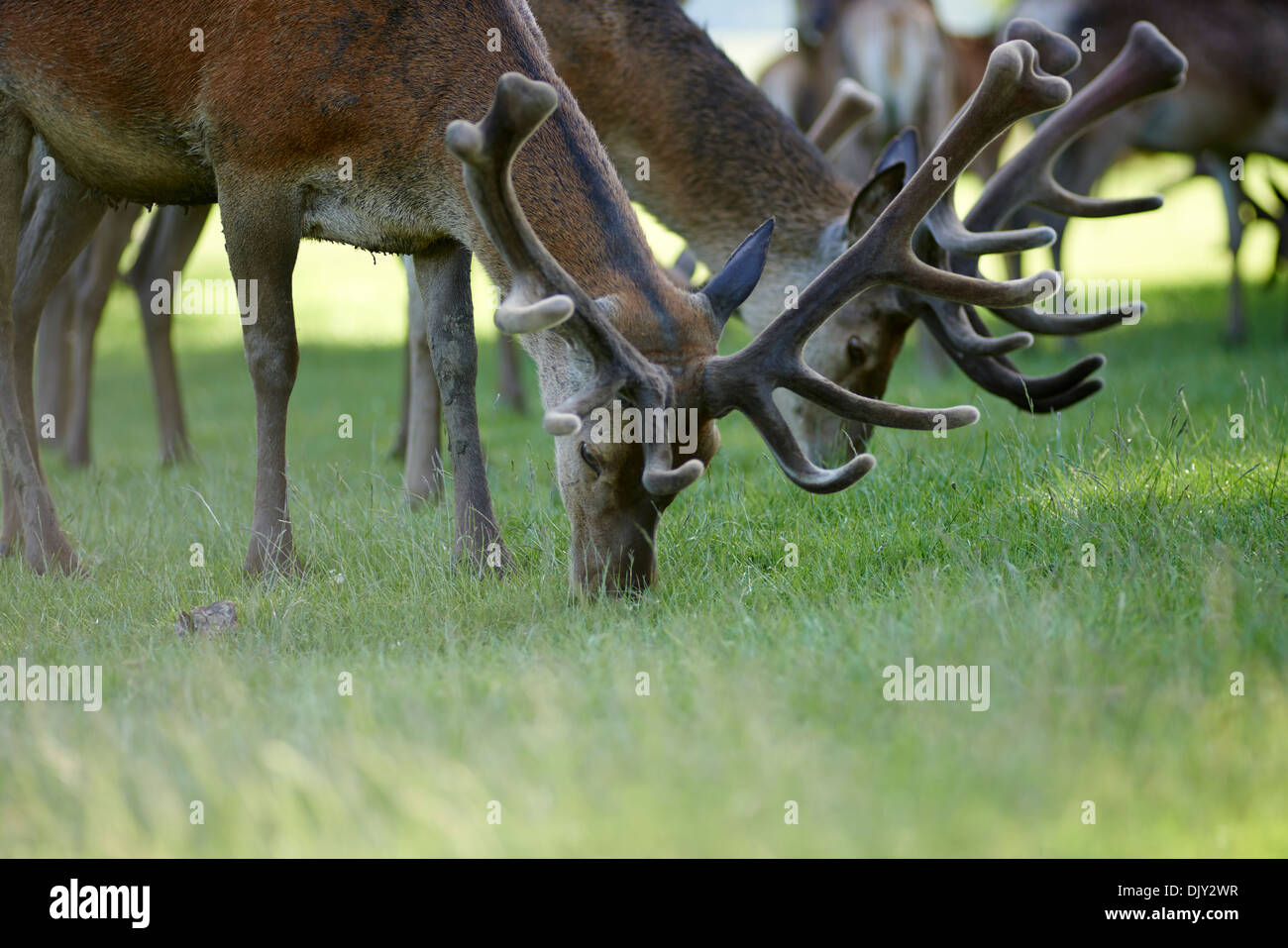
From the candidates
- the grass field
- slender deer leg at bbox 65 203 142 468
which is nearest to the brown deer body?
the grass field

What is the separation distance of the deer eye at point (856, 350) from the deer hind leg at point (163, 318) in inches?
169

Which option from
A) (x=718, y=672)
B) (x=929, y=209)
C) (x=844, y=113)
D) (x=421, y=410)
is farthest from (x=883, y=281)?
(x=844, y=113)

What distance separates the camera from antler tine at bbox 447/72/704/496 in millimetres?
3604

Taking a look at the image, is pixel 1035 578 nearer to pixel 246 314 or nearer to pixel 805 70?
pixel 246 314

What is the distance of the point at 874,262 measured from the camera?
4.32 meters

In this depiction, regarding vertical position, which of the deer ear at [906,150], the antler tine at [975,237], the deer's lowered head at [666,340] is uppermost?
the deer ear at [906,150]

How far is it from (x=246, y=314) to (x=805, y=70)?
849cm

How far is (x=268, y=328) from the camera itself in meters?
4.85

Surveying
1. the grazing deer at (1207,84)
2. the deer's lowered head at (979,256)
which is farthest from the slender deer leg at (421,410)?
the grazing deer at (1207,84)

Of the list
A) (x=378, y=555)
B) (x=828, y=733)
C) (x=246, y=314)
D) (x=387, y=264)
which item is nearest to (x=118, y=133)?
(x=246, y=314)

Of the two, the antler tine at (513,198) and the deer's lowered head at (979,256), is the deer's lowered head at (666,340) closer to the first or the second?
the antler tine at (513,198)

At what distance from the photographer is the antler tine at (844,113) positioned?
737 cm

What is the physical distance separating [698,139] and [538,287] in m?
2.74

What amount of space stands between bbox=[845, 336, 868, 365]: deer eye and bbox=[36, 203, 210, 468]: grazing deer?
3.91 meters
